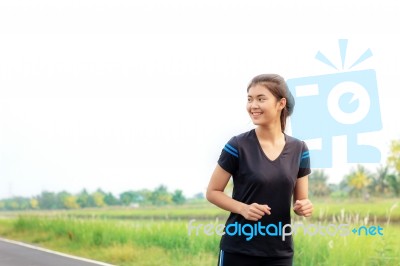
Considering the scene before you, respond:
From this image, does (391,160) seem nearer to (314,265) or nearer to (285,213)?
(314,265)

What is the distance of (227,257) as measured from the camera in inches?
121

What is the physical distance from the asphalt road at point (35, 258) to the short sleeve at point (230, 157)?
5711 millimetres

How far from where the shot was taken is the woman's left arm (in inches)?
124

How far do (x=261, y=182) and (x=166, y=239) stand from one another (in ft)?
22.5

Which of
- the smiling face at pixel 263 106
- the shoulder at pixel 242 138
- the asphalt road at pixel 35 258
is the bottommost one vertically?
the asphalt road at pixel 35 258

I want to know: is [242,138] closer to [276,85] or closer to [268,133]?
[268,133]

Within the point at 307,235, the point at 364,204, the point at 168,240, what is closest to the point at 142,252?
the point at 168,240

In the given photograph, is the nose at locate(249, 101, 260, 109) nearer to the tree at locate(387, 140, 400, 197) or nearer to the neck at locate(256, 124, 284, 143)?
the neck at locate(256, 124, 284, 143)

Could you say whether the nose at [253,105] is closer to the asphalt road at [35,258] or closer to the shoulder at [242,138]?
the shoulder at [242,138]

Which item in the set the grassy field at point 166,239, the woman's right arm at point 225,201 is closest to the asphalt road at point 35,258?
the grassy field at point 166,239

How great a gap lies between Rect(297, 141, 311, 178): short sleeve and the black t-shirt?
0.09 m

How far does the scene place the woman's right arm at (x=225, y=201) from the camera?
116 inches

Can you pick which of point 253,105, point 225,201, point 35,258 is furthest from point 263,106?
point 35,258

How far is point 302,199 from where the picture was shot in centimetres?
319
